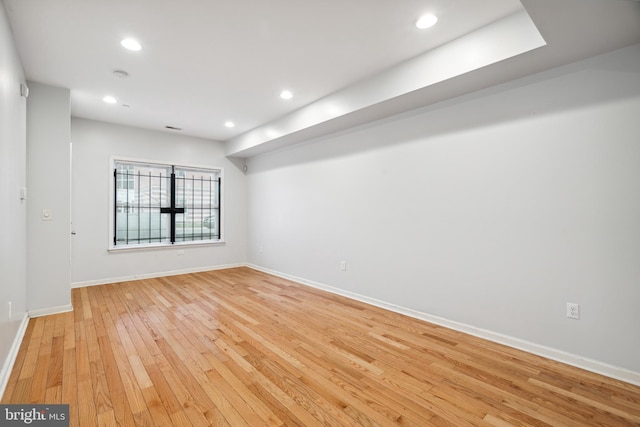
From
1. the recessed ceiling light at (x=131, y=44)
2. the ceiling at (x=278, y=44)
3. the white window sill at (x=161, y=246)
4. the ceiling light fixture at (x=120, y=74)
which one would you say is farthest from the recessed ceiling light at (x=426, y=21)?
the white window sill at (x=161, y=246)

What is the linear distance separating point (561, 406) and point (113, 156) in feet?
20.8

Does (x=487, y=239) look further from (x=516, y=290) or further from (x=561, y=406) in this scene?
(x=561, y=406)

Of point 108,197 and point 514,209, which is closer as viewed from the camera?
point 514,209

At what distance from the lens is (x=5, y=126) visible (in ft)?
7.00

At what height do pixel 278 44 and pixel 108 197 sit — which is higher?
pixel 278 44

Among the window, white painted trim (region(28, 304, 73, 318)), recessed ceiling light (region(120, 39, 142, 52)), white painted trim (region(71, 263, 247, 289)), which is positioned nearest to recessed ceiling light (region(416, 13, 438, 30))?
recessed ceiling light (region(120, 39, 142, 52))

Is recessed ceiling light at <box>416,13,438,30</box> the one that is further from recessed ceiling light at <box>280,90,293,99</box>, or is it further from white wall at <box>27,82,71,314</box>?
white wall at <box>27,82,71,314</box>

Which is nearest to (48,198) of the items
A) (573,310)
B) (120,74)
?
(120,74)

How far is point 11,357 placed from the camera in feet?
7.57

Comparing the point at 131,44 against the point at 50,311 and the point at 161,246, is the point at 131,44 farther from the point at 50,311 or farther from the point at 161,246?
the point at 161,246

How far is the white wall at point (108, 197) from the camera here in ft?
15.5

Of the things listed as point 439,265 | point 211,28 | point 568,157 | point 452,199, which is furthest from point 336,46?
point 439,265

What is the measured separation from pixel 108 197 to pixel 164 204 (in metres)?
0.95

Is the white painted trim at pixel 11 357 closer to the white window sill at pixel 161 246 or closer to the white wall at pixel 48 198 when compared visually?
the white wall at pixel 48 198
